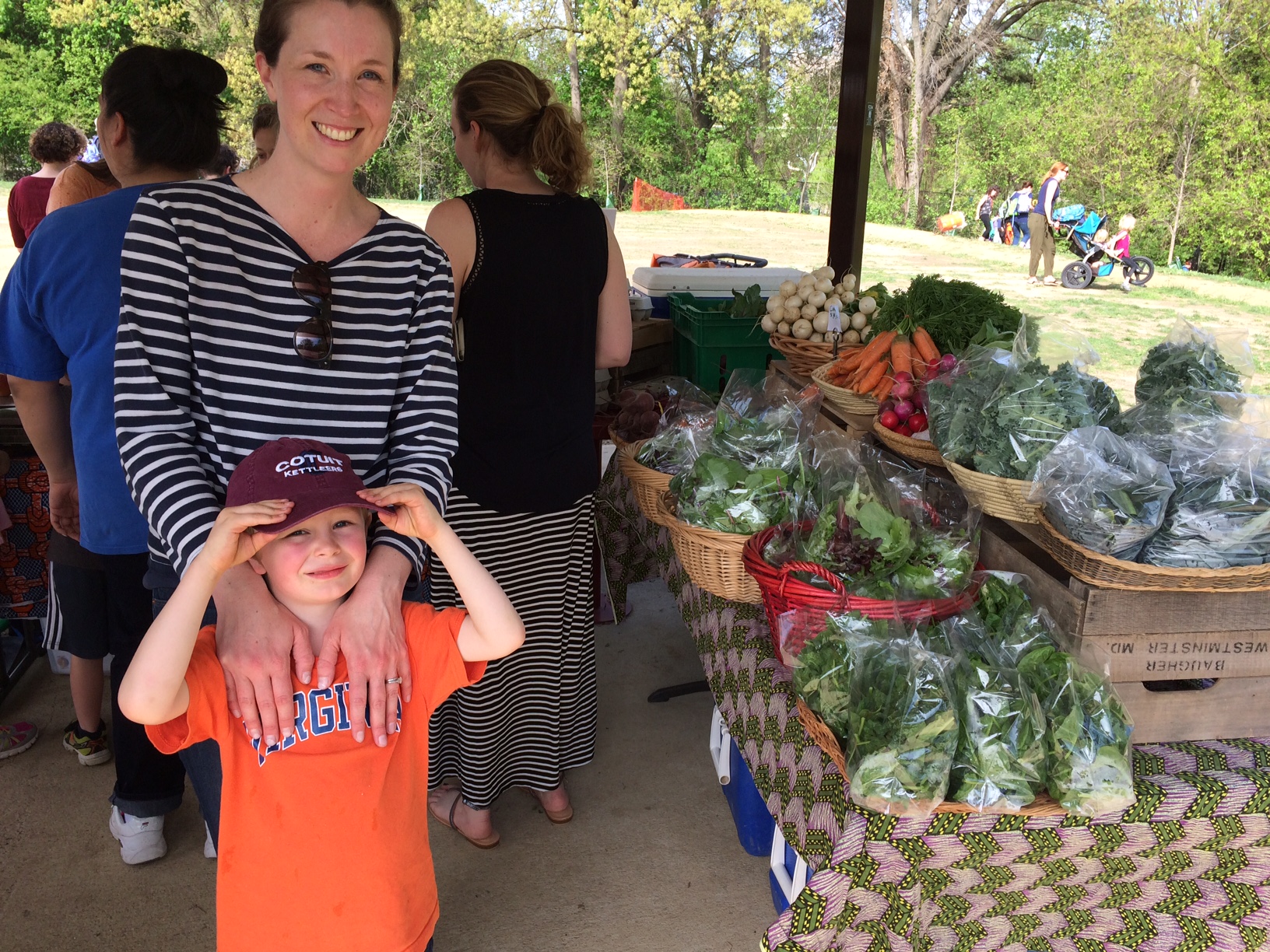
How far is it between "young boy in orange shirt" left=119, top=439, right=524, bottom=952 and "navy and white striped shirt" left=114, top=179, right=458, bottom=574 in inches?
4.5

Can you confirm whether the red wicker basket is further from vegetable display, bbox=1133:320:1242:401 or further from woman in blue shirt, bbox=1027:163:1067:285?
woman in blue shirt, bbox=1027:163:1067:285

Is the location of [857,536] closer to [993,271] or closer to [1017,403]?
[1017,403]

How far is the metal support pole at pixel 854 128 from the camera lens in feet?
12.2

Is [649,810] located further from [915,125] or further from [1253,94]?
[915,125]

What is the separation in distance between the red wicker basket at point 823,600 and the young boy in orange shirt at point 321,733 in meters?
0.63

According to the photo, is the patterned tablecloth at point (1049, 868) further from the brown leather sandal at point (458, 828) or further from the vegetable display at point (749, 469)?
the brown leather sandal at point (458, 828)

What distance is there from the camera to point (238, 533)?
1112mm

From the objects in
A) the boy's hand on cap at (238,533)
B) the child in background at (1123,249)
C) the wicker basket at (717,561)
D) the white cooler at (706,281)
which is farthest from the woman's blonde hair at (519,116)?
the child in background at (1123,249)

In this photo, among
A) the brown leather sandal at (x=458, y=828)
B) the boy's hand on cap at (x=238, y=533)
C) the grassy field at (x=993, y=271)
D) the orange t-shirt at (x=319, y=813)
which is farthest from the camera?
the grassy field at (x=993, y=271)

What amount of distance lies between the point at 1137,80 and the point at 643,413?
42.9 ft

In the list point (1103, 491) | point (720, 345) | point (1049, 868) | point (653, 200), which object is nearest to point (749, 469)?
point (1103, 491)

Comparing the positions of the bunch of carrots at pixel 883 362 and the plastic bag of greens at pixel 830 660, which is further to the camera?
the bunch of carrots at pixel 883 362

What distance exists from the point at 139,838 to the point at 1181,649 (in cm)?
248

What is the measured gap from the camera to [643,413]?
9.84 ft
